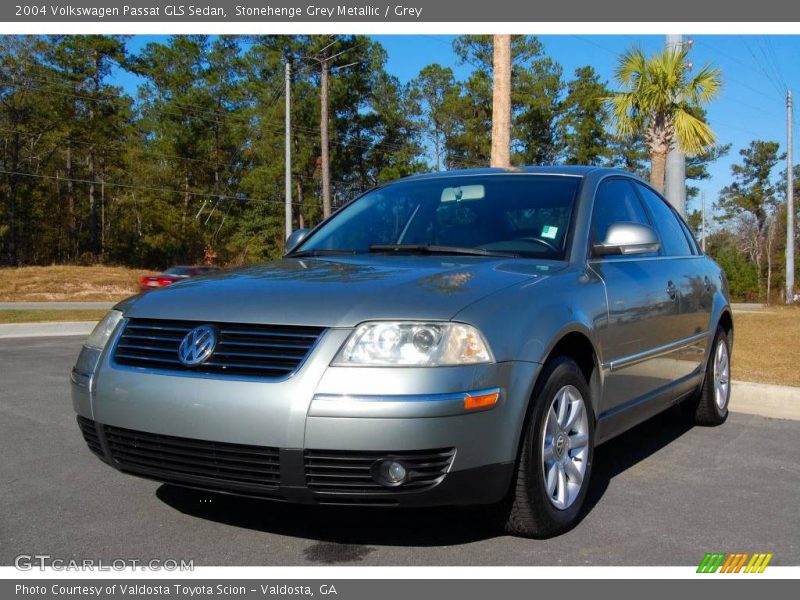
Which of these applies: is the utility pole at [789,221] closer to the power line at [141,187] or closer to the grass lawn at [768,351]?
the grass lawn at [768,351]

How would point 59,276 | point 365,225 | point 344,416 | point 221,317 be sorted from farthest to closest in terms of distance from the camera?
point 59,276, point 365,225, point 221,317, point 344,416

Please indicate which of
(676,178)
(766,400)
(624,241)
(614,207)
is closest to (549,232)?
(624,241)

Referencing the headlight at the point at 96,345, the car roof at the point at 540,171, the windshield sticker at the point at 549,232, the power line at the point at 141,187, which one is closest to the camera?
the headlight at the point at 96,345

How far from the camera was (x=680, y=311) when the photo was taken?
4.97 meters

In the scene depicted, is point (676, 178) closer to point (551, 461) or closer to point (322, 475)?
point (551, 461)

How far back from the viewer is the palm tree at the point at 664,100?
14844mm

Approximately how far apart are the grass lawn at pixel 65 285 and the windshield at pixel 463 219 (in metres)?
27.5

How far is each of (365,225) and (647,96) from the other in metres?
12.1

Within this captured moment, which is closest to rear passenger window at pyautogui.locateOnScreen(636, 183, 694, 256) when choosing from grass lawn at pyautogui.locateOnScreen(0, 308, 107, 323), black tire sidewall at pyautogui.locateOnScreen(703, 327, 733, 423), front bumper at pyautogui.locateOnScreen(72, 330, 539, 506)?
black tire sidewall at pyautogui.locateOnScreen(703, 327, 733, 423)

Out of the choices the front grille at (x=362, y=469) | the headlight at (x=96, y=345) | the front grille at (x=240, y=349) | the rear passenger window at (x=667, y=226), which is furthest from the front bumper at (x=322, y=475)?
the rear passenger window at (x=667, y=226)

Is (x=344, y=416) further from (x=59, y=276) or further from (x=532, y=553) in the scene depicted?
(x=59, y=276)

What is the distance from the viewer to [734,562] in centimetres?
332

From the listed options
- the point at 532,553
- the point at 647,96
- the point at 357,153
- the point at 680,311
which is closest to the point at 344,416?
the point at 532,553

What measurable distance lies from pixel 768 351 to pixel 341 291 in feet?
25.0
